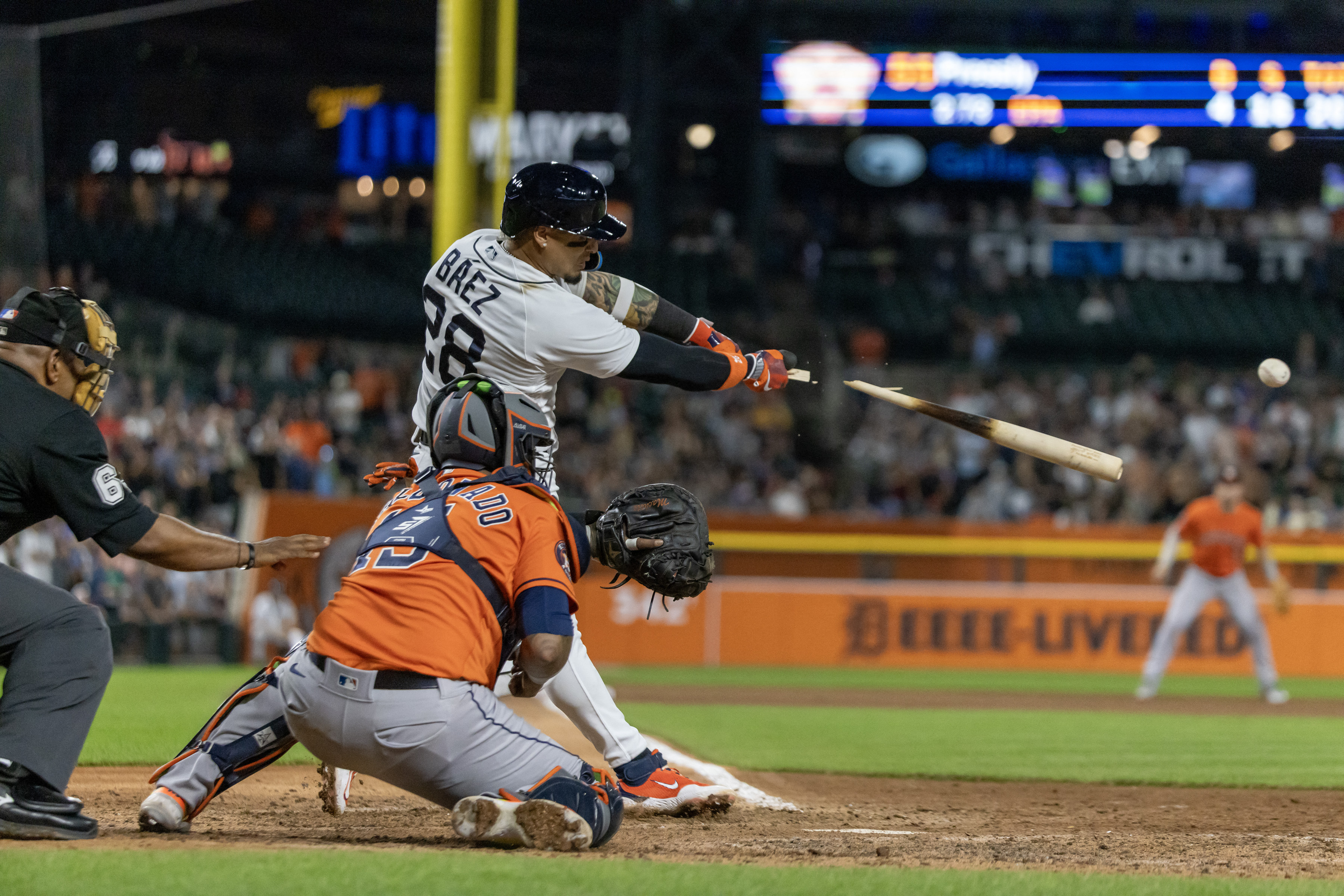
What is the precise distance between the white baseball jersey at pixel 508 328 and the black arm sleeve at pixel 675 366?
0.03m

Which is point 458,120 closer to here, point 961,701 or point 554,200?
point 961,701

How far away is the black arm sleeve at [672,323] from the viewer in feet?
16.1

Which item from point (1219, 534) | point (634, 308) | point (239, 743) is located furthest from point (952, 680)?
point (239, 743)

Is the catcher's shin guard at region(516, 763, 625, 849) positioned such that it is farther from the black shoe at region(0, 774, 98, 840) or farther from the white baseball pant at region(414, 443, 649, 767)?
the black shoe at region(0, 774, 98, 840)

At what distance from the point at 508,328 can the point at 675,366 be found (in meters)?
0.53

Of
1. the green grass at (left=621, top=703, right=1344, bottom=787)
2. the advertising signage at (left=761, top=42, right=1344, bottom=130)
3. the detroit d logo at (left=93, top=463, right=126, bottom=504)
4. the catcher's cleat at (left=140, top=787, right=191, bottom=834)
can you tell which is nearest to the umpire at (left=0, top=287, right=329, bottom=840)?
the detroit d logo at (left=93, top=463, right=126, bottom=504)

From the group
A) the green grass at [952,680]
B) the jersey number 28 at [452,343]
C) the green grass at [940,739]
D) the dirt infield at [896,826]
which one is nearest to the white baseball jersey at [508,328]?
the jersey number 28 at [452,343]

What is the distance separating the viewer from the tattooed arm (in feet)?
16.1

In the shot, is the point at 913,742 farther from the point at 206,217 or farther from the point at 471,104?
the point at 206,217

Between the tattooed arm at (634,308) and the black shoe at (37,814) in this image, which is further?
the tattooed arm at (634,308)

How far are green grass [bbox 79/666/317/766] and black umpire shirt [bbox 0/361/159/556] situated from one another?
1.41 metres

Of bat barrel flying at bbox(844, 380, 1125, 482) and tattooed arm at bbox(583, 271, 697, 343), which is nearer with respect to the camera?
bat barrel flying at bbox(844, 380, 1125, 482)

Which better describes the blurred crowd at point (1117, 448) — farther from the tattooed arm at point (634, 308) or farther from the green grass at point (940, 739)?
the tattooed arm at point (634, 308)

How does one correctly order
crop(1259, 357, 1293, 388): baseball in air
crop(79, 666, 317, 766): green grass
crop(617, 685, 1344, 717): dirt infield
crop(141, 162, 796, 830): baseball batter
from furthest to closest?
crop(617, 685, 1344, 717): dirt infield → crop(79, 666, 317, 766): green grass → crop(1259, 357, 1293, 388): baseball in air → crop(141, 162, 796, 830): baseball batter
